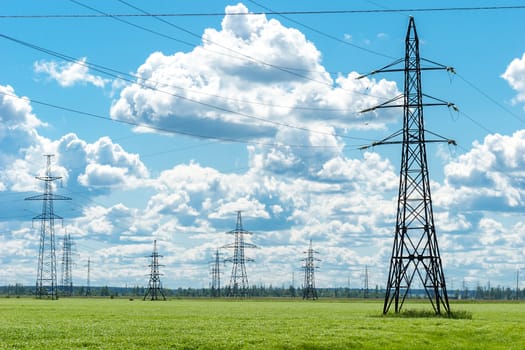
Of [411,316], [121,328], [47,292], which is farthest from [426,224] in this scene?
[47,292]

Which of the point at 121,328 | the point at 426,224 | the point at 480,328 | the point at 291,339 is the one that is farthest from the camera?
the point at 426,224

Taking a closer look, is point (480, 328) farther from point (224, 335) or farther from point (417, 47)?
point (417, 47)

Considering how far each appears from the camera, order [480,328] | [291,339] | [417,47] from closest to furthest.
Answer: [291,339] < [480,328] < [417,47]

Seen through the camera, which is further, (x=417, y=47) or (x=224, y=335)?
(x=417, y=47)

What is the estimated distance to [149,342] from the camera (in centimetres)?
4253

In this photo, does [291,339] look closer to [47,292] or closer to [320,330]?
[320,330]

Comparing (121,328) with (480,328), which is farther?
(480,328)

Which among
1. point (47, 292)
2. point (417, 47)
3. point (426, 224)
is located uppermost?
point (417, 47)

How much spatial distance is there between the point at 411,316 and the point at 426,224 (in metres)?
9.31

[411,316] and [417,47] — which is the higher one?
[417,47]

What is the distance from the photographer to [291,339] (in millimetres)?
46344

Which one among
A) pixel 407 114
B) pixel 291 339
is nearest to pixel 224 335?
pixel 291 339

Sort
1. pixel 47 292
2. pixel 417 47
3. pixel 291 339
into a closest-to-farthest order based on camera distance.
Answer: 1. pixel 291 339
2. pixel 417 47
3. pixel 47 292

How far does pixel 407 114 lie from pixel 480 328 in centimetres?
2248
